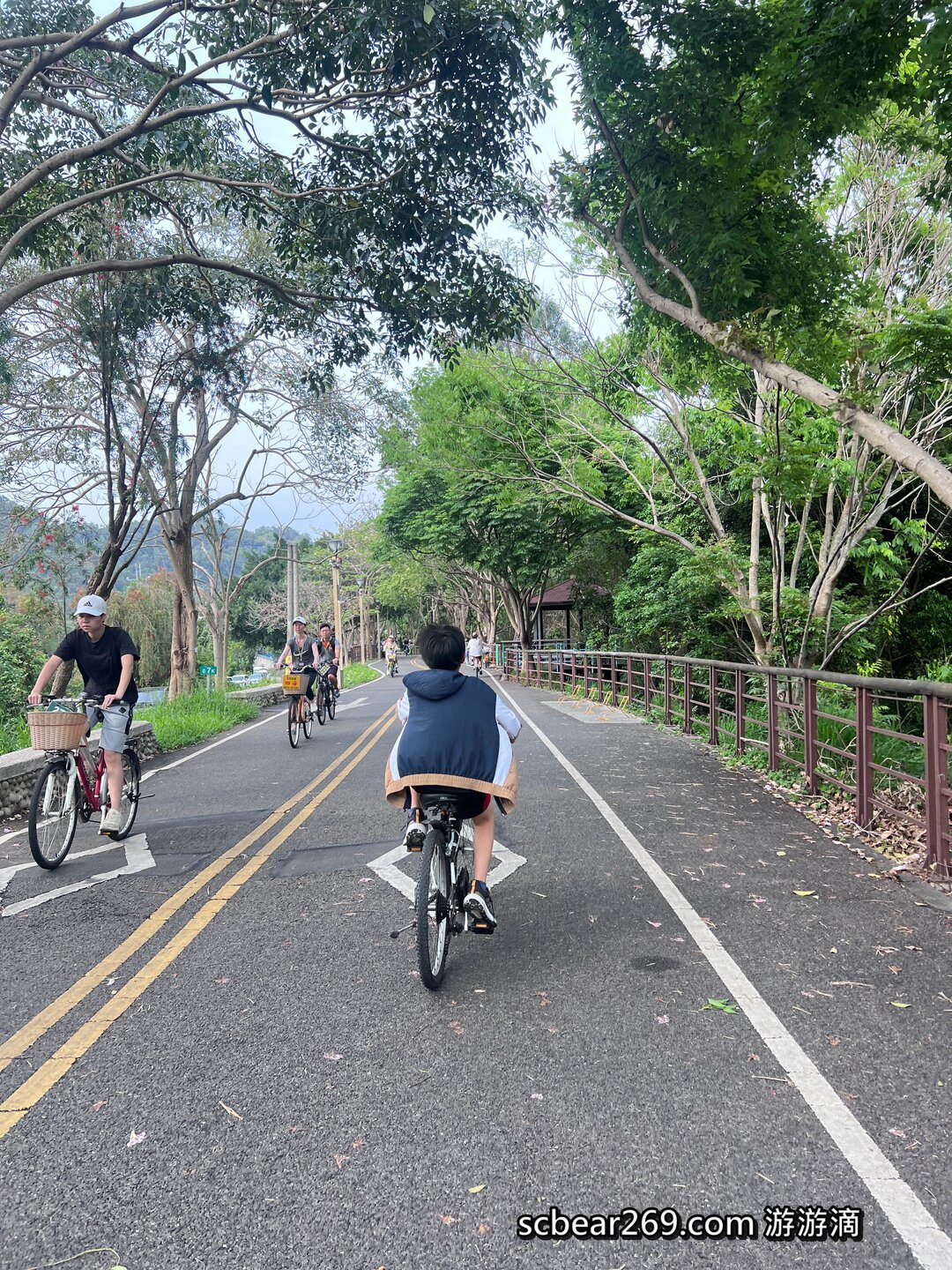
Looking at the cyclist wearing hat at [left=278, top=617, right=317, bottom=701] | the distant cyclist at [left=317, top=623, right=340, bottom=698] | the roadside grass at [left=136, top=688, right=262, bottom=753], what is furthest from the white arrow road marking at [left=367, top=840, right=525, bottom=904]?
the distant cyclist at [left=317, top=623, right=340, bottom=698]

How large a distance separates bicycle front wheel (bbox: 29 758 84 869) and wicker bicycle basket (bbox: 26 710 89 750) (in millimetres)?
220

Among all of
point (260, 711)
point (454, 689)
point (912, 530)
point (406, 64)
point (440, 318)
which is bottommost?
point (260, 711)

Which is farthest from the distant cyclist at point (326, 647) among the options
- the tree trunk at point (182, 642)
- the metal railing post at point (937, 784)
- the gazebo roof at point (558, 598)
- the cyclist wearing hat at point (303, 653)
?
the gazebo roof at point (558, 598)

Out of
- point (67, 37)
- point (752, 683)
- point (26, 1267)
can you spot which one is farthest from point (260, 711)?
point (26, 1267)

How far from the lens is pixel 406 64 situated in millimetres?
8438

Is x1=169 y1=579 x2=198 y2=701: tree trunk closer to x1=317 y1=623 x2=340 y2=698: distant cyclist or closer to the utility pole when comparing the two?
the utility pole

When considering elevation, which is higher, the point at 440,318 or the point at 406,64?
the point at 406,64

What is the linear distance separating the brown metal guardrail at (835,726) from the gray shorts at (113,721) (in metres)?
5.99

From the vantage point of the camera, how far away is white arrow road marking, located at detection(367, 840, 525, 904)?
6.33 m

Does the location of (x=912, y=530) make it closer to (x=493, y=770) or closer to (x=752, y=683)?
(x=752, y=683)

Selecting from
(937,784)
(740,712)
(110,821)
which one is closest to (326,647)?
(740,712)

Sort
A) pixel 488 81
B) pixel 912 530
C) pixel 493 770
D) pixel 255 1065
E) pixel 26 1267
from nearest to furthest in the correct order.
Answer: pixel 26 1267 → pixel 255 1065 → pixel 493 770 → pixel 488 81 → pixel 912 530

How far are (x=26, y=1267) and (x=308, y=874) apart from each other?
410cm

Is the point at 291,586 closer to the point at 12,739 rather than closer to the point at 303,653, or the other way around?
the point at 303,653
